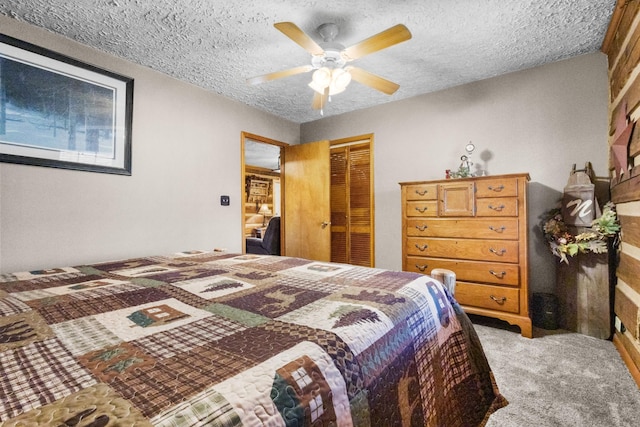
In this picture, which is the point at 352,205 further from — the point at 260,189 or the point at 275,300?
the point at 260,189

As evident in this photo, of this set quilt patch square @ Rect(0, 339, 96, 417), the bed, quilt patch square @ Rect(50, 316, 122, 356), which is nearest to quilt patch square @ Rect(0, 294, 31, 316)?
the bed

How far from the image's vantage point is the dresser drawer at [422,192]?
289 cm

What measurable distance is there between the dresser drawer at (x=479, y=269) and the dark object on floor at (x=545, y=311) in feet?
1.35

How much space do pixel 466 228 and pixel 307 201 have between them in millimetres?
2114

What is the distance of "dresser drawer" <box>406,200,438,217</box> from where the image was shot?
2887 mm

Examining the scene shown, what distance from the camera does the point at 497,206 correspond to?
2.55 metres

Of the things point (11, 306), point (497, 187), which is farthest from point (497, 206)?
point (11, 306)

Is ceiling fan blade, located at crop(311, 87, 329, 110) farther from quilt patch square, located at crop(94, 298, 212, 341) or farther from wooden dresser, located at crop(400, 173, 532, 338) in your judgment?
quilt patch square, located at crop(94, 298, 212, 341)

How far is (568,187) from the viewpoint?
250 cm

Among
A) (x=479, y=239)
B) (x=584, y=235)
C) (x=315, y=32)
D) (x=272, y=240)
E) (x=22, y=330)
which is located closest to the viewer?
(x=22, y=330)

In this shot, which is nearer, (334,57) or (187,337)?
(187,337)

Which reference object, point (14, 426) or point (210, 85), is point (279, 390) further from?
point (210, 85)

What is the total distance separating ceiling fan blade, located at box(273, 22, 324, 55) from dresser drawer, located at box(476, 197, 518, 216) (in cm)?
188

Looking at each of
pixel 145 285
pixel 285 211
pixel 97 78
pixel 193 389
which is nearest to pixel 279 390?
pixel 193 389
